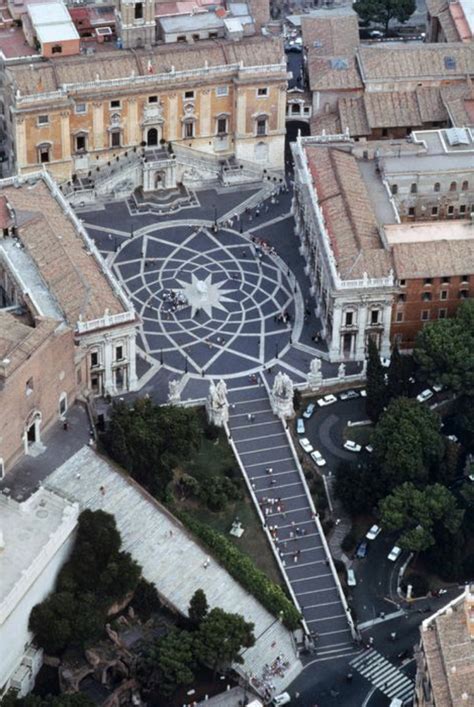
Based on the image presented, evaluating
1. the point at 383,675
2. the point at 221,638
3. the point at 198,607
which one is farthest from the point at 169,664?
the point at 383,675

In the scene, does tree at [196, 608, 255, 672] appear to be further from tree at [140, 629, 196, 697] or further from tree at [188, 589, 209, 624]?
tree at [140, 629, 196, 697]

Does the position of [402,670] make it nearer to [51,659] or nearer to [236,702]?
[236,702]

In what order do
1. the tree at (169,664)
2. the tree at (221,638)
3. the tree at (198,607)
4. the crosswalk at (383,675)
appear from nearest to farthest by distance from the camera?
the tree at (169,664) < the tree at (221,638) < the tree at (198,607) < the crosswalk at (383,675)

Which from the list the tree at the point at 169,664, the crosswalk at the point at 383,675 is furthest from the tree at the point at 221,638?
the crosswalk at the point at 383,675

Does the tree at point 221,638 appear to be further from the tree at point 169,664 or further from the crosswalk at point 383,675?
the crosswalk at point 383,675

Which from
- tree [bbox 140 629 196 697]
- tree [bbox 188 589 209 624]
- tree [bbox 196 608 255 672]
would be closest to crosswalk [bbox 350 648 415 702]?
tree [bbox 196 608 255 672]
